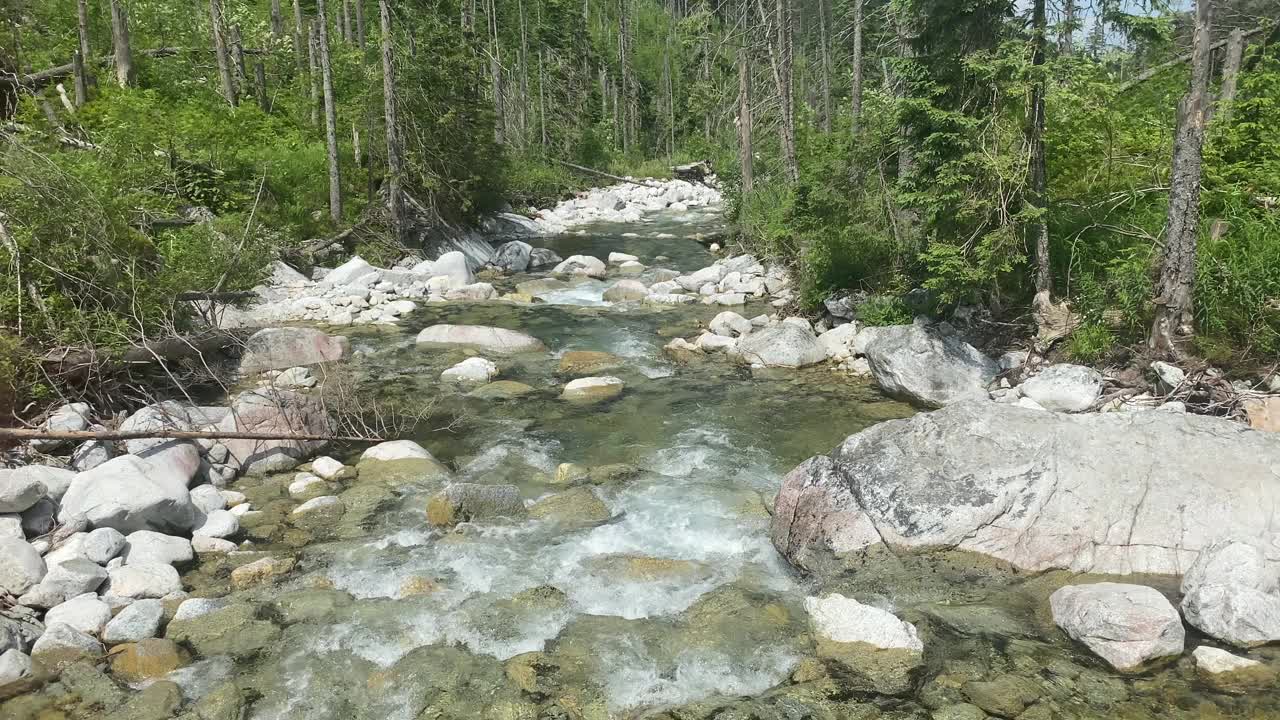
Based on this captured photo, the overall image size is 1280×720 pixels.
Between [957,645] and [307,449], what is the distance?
723cm

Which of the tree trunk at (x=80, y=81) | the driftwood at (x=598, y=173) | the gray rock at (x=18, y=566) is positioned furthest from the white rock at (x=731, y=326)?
the driftwood at (x=598, y=173)


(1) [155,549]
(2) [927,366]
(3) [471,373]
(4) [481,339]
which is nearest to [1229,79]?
(2) [927,366]

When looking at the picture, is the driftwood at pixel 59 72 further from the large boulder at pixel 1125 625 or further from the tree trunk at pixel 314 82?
the large boulder at pixel 1125 625

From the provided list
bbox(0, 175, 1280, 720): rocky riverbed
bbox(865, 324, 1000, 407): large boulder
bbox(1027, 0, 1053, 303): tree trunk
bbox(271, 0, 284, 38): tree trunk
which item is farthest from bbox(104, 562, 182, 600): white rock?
bbox(271, 0, 284, 38): tree trunk

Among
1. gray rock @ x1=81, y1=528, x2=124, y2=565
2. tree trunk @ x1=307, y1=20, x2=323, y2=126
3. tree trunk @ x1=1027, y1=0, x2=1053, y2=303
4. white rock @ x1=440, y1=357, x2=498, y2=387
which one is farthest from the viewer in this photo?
tree trunk @ x1=307, y1=20, x2=323, y2=126

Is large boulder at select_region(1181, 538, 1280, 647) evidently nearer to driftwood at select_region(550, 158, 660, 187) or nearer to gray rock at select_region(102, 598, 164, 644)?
gray rock at select_region(102, 598, 164, 644)

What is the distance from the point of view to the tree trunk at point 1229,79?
35.8 ft

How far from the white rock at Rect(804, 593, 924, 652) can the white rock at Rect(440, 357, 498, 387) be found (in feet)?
24.5

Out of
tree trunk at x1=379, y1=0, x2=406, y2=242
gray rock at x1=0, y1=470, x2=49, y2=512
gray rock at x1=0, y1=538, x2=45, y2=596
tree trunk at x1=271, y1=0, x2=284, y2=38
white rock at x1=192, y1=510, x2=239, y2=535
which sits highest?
tree trunk at x1=271, y1=0, x2=284, y2=38

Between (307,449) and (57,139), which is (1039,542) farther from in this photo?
(57,139)

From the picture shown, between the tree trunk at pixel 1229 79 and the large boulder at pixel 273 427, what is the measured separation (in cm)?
1187

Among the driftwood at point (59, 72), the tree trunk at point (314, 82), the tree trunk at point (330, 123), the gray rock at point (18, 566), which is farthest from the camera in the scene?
the tree trunk at point (314, 82)

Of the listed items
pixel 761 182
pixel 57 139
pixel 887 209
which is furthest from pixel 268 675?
pixel 761 182

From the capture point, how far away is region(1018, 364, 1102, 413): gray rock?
945 cm
